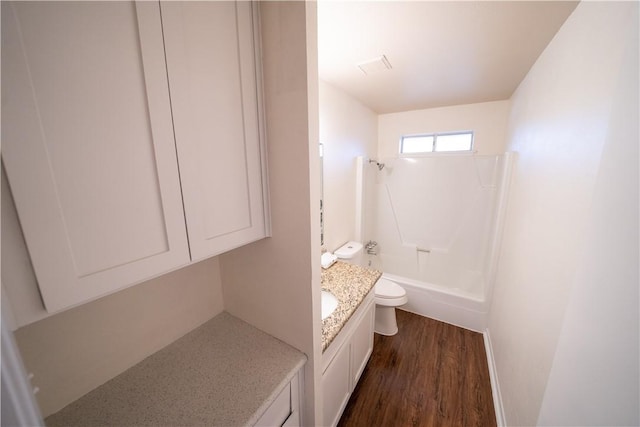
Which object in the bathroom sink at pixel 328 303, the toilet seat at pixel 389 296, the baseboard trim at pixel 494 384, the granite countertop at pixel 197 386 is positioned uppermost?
the granite countertop at pixel 197 386

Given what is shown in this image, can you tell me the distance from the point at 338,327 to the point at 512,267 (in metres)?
1.45

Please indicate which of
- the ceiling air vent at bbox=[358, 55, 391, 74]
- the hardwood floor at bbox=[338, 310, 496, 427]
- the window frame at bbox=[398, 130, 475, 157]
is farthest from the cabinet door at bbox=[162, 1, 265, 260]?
the window frame at bbox=[398, 130, 475, 157]

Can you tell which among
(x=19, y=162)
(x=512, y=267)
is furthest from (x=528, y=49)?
(x=19, y=162)

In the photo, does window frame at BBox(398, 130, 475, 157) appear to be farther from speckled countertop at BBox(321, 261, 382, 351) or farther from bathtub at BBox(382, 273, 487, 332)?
speckled countertop at BBox(321, 261, 382, 351)

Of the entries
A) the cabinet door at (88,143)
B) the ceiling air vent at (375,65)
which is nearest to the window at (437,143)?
the ceiling air vent at (375,65)

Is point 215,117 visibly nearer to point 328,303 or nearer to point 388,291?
point 328,303

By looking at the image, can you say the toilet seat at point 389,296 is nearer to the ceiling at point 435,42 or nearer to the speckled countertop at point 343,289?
the speckled countertop at point 343,289

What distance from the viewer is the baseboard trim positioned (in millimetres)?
1495

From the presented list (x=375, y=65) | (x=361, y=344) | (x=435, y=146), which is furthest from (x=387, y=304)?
(x=435, y=146)

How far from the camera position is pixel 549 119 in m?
1.26

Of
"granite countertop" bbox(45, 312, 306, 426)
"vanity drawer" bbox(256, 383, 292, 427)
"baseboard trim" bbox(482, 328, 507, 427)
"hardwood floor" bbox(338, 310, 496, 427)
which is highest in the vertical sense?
"granite countertop" bbox(45, 312, 306, 426)

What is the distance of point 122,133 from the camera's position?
22.1 inches

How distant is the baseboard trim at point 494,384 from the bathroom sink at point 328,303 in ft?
4.29

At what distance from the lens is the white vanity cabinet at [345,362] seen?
4.13ft
